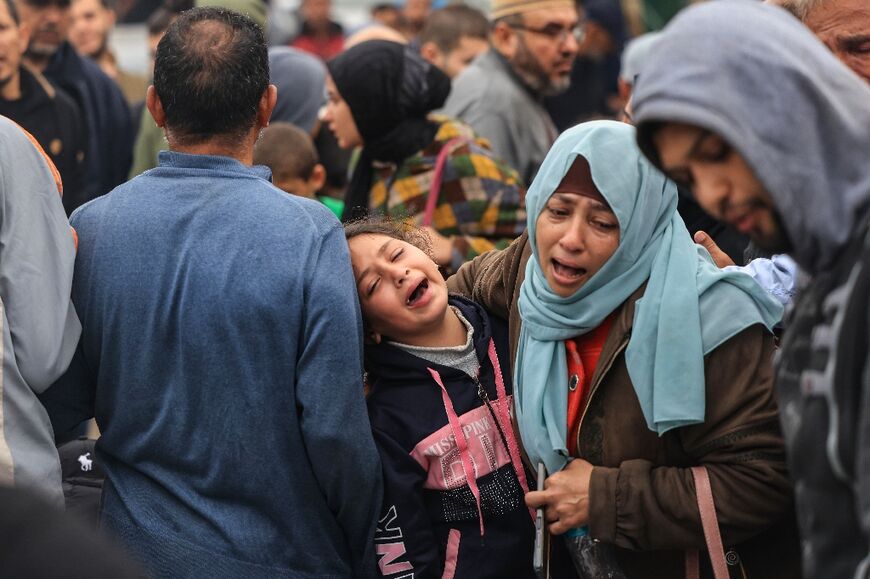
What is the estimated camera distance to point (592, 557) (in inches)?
115

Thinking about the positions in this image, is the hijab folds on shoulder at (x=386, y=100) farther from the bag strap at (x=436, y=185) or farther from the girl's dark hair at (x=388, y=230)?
the girl's dark hair at (x=388, y=230)

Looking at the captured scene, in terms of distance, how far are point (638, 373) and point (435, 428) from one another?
1.84 feet

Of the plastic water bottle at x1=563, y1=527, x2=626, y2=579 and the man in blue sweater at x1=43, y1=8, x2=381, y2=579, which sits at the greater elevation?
the man in blue sweater at x1=43, y1=8, x2=381, y2=579

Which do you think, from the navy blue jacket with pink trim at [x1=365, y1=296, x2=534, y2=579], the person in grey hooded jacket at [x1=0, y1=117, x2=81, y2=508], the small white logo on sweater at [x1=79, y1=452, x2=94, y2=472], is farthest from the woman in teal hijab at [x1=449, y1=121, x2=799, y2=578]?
the small white logo on sweater at [x1=79, y1=452, x2=94, y2=472]

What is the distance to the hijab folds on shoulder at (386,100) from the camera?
4.92 meters

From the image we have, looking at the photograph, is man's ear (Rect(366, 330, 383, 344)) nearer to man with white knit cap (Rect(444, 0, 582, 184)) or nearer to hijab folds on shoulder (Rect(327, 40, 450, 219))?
hijab folds on shoulder (Rect(327, 40, 450, 219))

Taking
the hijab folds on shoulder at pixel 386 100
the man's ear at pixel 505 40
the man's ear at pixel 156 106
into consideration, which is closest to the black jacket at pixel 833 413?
the man's ear at pixel 156 106

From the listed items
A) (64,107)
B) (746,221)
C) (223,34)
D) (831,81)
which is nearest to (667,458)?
(746,221)

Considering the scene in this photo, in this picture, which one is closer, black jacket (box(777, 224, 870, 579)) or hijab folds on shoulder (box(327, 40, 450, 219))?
black jacket (box(777, 224, 870, 579))

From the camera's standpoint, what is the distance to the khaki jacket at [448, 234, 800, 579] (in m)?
2.71

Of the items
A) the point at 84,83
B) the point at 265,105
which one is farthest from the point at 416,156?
the point at 84,83

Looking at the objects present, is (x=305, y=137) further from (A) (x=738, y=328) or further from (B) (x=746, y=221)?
(B) (x=746, y=221)

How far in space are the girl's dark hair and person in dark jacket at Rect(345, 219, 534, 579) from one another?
0.05 metres

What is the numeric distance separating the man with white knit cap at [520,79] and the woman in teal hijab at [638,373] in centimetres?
296
